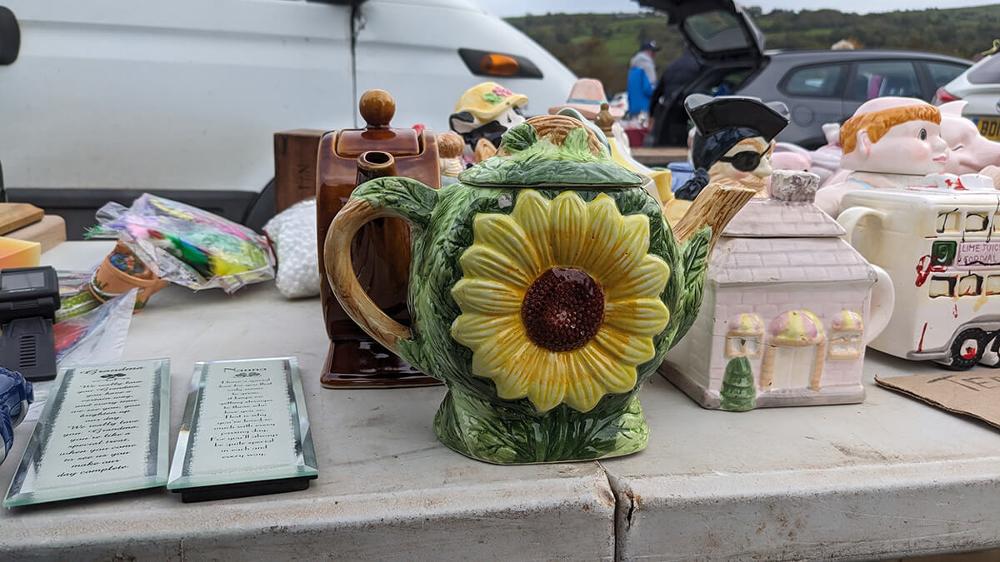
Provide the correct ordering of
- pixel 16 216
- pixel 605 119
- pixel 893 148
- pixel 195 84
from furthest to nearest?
pixel 195 84 → pixel 16 216 → pixel 605 119 → pixel 893 148

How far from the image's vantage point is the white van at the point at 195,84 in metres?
2.36

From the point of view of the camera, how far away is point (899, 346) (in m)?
1.28

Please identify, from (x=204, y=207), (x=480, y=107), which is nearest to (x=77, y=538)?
(x=480, y=107)

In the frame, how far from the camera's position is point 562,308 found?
853mm

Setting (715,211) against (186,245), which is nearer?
(715,211)

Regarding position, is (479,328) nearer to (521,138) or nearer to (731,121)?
(521,138)

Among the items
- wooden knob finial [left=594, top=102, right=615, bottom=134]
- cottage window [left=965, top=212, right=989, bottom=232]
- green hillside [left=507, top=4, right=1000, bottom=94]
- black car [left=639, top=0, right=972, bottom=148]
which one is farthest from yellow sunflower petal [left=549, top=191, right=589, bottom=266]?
black car [left=639, top=0, right=972, bottom=148]

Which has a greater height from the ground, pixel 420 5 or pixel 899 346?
pixel 420 5

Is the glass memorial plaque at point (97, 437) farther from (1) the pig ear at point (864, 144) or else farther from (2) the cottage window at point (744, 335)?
(1) the pig ear at point (864, 144)

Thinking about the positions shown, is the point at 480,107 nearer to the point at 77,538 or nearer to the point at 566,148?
the point at 566,148

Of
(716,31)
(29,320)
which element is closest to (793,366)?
(29,320)

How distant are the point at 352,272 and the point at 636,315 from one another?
348 millimetres

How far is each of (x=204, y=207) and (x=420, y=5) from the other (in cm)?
102

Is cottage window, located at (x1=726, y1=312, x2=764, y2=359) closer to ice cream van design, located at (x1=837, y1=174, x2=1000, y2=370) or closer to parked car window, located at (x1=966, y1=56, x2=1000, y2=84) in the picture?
ice cream van design, located at (x1=837, y1=174, x2=1000, y2=370)
